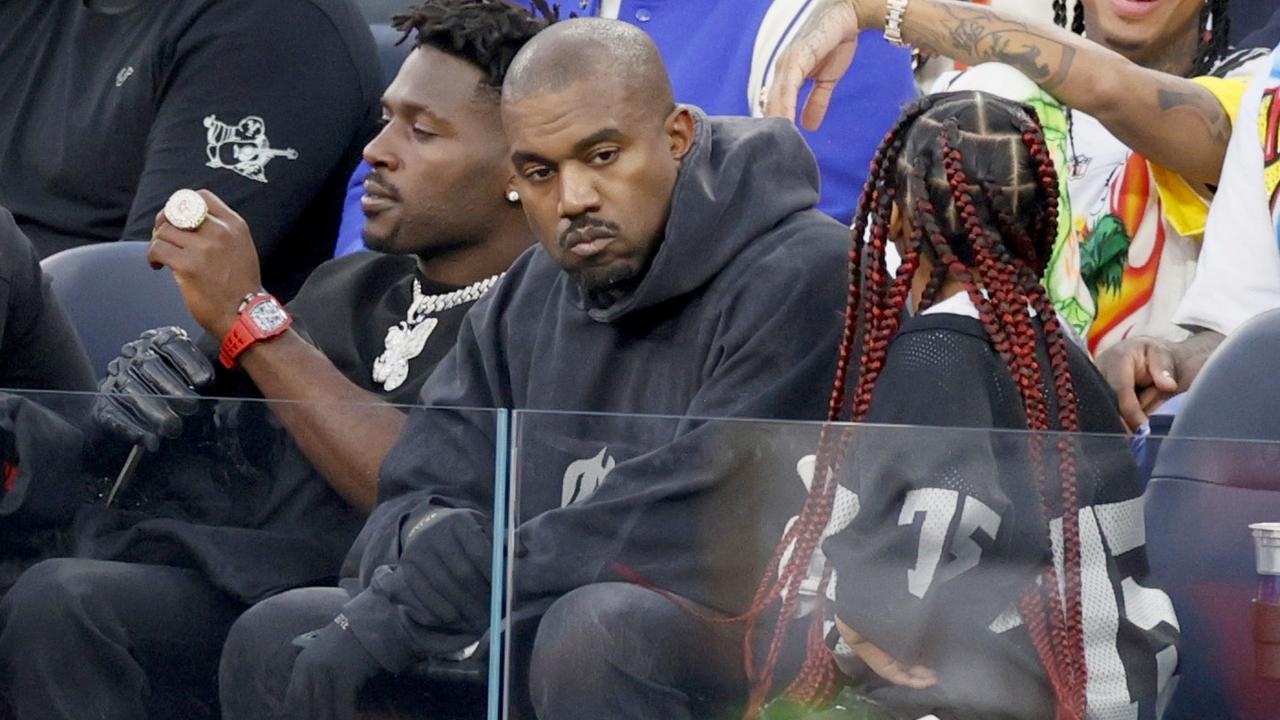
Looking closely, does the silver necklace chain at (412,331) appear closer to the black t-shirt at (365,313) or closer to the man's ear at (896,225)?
the black t-shirt at (365,313)

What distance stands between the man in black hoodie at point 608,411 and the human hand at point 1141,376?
20.1 inches

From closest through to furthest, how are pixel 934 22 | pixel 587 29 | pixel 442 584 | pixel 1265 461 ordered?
pixel 1265 461 → pixel 442 584 → pixel 587 29 → pixel 934 22

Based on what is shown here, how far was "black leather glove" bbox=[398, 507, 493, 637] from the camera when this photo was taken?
2234mm

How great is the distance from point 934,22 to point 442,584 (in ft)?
5.07

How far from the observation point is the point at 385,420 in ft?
7.47

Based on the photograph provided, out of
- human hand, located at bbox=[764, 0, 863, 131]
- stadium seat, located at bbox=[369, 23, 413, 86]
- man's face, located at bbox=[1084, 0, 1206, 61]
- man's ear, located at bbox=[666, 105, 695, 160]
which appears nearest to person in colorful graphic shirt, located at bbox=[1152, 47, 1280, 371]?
man's face, located at bbox=[1084, 0, 1206, 61]

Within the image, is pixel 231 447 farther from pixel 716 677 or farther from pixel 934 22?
pixel 934 22

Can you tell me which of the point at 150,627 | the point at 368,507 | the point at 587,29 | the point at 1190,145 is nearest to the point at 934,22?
the point at 1190,145

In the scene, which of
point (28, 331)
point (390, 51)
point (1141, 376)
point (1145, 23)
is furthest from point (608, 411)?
point (390, 51)

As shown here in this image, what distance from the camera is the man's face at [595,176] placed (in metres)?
2.66

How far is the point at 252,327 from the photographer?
3.12m

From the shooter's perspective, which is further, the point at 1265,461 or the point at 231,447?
the point at 231,447

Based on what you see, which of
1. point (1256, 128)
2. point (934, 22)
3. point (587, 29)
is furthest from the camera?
point (934, 22)

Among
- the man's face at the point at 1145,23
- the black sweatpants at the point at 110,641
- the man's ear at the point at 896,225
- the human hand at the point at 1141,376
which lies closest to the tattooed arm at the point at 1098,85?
the man's face at the point at 1145,23
